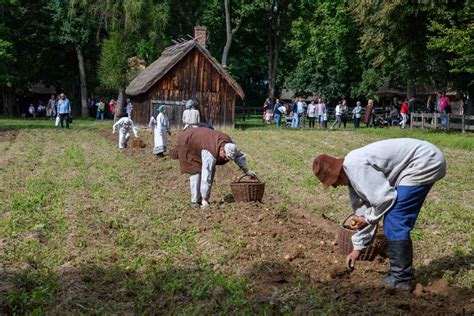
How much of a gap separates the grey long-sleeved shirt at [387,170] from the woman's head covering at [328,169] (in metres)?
0.08

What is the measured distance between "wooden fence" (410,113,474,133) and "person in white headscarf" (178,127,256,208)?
19075 mm

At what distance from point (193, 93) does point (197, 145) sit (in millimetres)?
24108

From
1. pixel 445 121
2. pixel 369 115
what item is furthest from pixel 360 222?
pixel 369 115

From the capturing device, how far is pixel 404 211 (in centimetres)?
608

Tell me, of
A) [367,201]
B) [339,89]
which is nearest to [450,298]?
[367,201]

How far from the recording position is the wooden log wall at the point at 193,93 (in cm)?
3359

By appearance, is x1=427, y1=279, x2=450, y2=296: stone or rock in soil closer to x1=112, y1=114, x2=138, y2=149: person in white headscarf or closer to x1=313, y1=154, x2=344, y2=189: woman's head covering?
x1=313, y1=154, x2=344, y2=189: woman's head covering

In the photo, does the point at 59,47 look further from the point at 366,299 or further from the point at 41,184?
the point at 366,299

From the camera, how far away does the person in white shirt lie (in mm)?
5930

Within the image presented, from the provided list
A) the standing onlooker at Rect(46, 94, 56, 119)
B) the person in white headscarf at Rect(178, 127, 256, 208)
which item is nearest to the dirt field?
the person in white headscarf at Rect(178, 127, 256, 208)

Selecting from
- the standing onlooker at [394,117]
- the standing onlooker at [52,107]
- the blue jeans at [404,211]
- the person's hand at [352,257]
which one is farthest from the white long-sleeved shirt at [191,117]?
Answer: the standing onlooker at [52,107]

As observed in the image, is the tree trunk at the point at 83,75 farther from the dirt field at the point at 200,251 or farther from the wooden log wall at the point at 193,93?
the dirt field at the point at 200,251

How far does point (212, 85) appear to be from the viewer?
34.5m

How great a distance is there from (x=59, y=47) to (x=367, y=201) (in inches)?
1886
